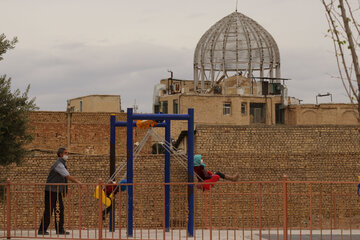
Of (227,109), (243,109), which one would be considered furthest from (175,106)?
(243,109)

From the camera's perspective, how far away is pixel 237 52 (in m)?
42.9

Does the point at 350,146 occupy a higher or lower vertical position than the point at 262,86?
lower

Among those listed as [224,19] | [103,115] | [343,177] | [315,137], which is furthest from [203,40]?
[343,177]

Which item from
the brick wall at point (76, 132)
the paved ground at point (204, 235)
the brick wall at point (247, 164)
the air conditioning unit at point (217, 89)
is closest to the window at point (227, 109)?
the air conditioning unit at point (217, 89)

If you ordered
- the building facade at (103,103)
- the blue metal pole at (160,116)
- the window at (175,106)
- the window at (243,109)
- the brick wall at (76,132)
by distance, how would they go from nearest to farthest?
the blue metal pole at (160,116), the brick wall at (76,132), the window at (243,109), the window at (175,106), the building facade at (103,103)

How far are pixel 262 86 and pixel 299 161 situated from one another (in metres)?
21.4

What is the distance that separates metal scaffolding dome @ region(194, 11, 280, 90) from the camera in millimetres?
42906

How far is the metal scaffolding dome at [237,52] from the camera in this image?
4291cm

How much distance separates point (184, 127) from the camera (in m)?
41.4

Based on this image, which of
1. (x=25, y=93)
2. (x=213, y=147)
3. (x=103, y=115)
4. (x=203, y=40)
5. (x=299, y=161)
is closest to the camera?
(x=25, y=93)

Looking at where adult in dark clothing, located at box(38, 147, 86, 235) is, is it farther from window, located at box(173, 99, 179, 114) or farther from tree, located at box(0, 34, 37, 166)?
window, located at box(173, 99, 179, 114)

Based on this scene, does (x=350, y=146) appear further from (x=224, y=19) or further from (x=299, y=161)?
(x=224, y=19)

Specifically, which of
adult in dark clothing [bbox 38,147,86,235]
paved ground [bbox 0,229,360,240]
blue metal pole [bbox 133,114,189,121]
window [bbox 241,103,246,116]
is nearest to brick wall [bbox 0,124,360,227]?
paved ground [bbox 0,229,360,240]

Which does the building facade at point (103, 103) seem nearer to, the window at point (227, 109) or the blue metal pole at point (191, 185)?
the window at point (227, 109)
